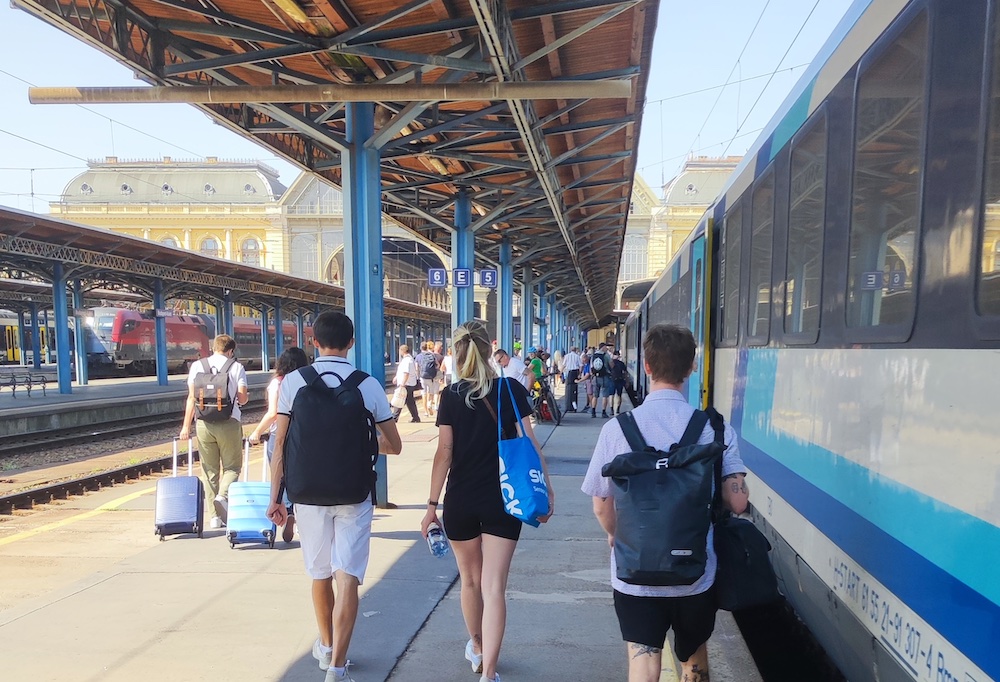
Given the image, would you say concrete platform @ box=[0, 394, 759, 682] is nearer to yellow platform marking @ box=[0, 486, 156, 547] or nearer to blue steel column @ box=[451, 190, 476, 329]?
yellow platform marking @ box=[0, 486, 156, 547]

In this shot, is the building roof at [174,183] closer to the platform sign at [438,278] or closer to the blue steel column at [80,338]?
the blue steel column at [80,338]

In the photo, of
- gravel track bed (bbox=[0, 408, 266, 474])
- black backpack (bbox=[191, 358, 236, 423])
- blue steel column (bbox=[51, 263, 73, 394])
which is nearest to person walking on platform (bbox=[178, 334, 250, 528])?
black backpack (bbox=[191, 358, 236, 423])

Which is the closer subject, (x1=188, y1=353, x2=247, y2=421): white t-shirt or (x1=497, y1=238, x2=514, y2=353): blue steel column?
(x1=188, y1=353, x2=247, y2=421): white t-shirt

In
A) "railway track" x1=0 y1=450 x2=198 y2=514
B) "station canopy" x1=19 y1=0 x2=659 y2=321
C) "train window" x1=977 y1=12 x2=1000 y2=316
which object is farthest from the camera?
"railway track" x1=0 y1=450 x2=198 y2=514

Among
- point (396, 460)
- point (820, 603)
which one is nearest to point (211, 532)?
point (396, 460)

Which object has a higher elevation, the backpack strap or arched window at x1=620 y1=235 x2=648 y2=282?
arched window at x1=620 y1=235 x2=648 y2=282

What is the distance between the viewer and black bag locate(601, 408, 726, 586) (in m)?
2.40

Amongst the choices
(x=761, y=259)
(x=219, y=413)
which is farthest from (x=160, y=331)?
(x=761, y=259)

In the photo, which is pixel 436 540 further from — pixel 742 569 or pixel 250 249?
pixel 250 249

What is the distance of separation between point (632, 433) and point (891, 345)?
1.04 metres

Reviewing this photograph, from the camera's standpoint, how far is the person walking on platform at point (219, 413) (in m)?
6.48

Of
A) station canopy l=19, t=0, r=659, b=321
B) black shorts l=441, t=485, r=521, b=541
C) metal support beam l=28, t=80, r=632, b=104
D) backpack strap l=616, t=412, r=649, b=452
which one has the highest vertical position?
station canopy l=19, t=0, r=659, b=321

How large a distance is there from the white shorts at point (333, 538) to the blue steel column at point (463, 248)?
454 inches

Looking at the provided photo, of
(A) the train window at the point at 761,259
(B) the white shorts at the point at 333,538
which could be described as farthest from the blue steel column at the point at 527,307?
(B) the white shorts at the point at 333,538
